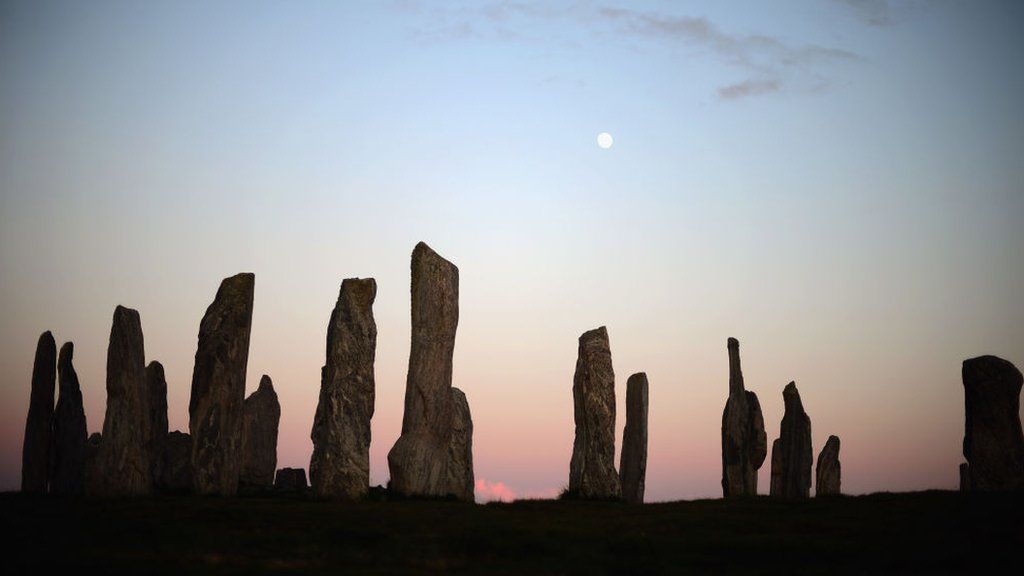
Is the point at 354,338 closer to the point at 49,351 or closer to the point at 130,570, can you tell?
the point at 49,351

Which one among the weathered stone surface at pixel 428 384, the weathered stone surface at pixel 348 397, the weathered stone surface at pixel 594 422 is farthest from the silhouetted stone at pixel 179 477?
the weathered stone surface at pixel 594 422

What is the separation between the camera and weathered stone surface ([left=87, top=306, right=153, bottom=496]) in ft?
81.4

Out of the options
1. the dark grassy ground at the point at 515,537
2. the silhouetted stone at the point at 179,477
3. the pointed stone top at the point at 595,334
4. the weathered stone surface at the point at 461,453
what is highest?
the pointed stone top at the point at 595,334

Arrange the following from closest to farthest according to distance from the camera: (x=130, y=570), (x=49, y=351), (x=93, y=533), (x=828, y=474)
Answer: (x=130, y=570) → (x=93, y=533) → (x=49, y=351) → (x=828, y=474)

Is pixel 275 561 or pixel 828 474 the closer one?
pixel 275 561

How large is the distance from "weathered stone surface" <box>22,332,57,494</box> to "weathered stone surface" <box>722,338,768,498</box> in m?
17.9

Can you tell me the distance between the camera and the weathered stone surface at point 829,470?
35.5 metres

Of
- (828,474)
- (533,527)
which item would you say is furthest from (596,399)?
(828,474)

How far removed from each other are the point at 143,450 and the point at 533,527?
10.3m

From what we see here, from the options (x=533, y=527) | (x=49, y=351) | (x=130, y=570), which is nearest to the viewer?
(x=130, y=570)

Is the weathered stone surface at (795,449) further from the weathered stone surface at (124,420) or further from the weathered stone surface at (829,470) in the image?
the weathered stone surface at (124,420)

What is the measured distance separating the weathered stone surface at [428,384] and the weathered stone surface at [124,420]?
212 inches

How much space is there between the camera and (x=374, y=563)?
15.8 metres

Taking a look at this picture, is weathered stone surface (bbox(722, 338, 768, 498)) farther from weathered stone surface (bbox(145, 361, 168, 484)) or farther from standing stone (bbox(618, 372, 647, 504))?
weathered stone surface (bbox(145, 361, 168, 484))
